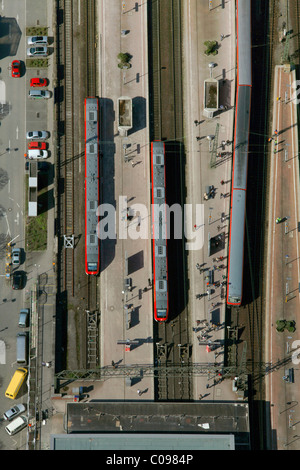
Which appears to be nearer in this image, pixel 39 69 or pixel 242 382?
pixel 242 382

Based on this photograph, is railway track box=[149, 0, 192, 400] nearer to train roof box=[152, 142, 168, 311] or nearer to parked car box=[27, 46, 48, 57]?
train roof box=[152, 142, 168, 311]

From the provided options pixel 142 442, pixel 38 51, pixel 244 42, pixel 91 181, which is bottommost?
pixel 142 442

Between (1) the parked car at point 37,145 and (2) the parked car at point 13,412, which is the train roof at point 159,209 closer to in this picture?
(1) the parked car at point 37,145

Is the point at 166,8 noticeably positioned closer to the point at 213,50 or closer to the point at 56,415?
the point at 213,50

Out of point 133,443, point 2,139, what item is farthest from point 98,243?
point 133,443

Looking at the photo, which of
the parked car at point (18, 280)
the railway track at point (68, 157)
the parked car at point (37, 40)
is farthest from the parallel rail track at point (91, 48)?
the parked car at point (18, 280)

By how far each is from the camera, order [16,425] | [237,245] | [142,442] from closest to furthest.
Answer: [142,442]
[16,425]
[237,245]

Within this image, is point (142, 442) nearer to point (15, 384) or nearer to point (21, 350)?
point (15, 384)

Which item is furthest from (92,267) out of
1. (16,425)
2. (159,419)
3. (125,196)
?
(16,425)
